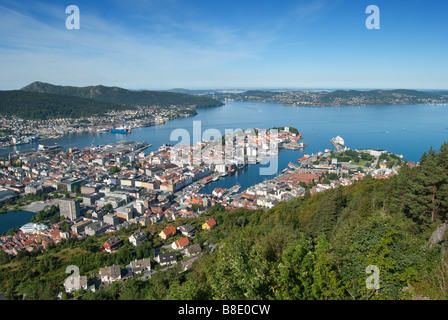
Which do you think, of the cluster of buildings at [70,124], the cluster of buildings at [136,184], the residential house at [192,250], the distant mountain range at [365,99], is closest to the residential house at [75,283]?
the residential house at [192,250]

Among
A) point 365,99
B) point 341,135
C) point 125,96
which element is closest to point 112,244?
point 341,135

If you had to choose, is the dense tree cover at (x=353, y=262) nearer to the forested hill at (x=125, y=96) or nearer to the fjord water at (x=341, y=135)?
the fjord water at (x=341, y=135)

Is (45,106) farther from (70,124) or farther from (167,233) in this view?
(167,233)

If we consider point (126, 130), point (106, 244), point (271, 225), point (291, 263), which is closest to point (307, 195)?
point (271, 225)

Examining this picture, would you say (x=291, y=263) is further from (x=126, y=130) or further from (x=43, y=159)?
(x=126, y=130)

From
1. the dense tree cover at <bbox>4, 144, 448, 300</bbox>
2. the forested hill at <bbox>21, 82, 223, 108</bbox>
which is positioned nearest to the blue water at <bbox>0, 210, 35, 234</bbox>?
the dense tree cover at <bbox>4, 144, 448, 300</bbox>
